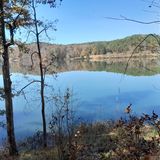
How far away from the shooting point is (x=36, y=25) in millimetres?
17203

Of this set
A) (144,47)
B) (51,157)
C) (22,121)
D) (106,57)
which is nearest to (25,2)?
(51,157)

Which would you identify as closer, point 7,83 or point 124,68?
point 7,83

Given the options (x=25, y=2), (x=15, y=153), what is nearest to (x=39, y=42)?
(x=25, y=2)

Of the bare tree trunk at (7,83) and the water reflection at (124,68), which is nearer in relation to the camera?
the water reflection at (124,68)

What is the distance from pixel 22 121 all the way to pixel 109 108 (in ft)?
26.0

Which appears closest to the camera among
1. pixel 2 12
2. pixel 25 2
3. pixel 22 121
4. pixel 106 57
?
pixel 2 12

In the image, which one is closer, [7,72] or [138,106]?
[7,72]

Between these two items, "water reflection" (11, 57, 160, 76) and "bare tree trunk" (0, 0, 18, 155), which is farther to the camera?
"bare tree trunk" (0, 0, 18, 155)

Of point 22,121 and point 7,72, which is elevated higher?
point 7,72

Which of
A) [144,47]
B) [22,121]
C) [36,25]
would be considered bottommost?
[22,121]

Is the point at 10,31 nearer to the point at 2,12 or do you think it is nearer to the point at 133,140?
the point at 2,12

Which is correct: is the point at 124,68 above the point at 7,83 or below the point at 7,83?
below

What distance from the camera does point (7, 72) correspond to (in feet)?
45.2

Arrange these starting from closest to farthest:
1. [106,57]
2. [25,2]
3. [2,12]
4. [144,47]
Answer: [144,47], [2,12], [25,2], [106,57]
